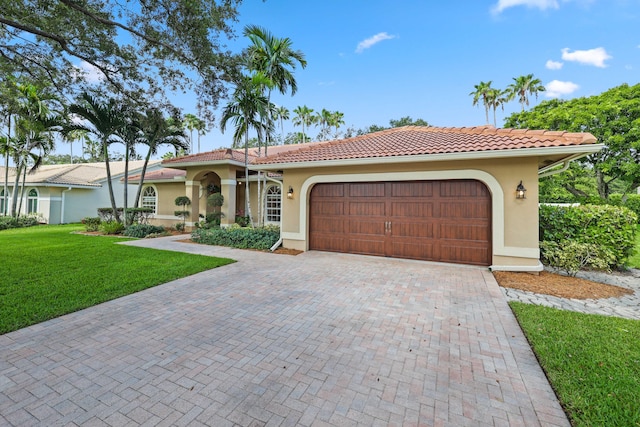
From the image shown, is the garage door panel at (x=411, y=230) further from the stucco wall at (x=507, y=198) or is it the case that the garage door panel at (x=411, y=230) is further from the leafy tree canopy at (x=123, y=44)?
the leafy tree canopy at (x=123, y=44)

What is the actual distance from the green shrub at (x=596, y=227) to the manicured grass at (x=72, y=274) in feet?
30.3

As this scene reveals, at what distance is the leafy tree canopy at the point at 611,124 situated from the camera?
17500 millimetres

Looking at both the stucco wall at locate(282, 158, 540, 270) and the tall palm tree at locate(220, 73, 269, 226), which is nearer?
the stucco wall at locate(282, 158, 540, 270)

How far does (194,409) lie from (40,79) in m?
11.5

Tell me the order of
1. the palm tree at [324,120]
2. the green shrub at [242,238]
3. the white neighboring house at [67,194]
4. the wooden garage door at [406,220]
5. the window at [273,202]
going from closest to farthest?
the wooden garage door at [406,220] → the green shrub at [242,238] → the window at [273,202] → the white neighboring house at [67,194] → the palm tree at [324,120]

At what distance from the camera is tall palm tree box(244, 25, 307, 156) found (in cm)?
1116

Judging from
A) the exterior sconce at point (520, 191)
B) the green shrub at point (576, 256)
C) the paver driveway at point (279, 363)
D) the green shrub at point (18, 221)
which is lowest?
the paver driveway at point (279, 363)

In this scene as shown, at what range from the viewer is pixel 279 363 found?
3.10 metres

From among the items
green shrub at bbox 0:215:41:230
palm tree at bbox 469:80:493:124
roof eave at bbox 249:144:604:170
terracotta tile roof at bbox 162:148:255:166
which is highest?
palm tree at bbox 469:80:493:124

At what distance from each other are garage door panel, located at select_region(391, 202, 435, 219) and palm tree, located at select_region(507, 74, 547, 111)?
98.3ft

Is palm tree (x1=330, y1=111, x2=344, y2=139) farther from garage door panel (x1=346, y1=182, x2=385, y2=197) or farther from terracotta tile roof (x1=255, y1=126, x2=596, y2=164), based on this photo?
garage door panel (x1=346, y1=182, x2=385, y2=197)

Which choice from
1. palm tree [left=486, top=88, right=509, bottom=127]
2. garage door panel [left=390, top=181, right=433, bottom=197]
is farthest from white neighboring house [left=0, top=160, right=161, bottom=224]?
palm tree [left=486, top=88, right=509, bottom=127]

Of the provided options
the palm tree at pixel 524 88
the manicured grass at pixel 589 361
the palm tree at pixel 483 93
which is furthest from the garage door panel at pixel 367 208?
the palm tree at pixel 483 93

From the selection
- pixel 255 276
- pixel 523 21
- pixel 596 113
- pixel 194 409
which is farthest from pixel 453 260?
pixel 596 113
